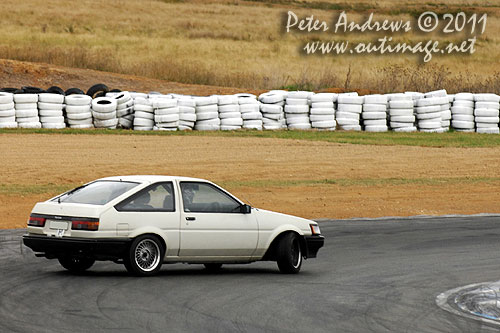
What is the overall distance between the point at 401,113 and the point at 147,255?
81.8 feet

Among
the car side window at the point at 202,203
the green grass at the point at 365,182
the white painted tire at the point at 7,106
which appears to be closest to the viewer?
the car side window at the point at 202,203

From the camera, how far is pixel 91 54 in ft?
180

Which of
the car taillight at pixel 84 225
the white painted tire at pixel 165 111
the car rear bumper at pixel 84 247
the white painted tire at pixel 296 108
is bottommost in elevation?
the car rear bumper at pixel 84 247

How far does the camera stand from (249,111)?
34500mm

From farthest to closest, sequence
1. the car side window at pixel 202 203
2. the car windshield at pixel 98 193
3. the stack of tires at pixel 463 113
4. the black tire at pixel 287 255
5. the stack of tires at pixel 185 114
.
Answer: the stack of tires at pixel 463 113 → the stack of tires at pixel 185 114 → the black tire at pixel 287 255 → the car side window at pixel 202 203 → the car windshield at pixel 98 193

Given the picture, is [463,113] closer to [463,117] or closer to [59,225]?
[463,117]

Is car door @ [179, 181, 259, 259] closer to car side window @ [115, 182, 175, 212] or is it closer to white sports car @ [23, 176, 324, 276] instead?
white sports car @ [23, 176, 324, 276]

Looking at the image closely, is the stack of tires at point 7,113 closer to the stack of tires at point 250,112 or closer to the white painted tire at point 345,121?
the stack of tires at point 250,112

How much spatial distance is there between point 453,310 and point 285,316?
180cm

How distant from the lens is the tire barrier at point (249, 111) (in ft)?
105

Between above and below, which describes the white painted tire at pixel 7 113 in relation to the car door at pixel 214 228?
above

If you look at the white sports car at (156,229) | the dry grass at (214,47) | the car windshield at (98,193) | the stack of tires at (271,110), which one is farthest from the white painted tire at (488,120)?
the car windshield at (98,193)

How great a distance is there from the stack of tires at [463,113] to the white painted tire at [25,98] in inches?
568

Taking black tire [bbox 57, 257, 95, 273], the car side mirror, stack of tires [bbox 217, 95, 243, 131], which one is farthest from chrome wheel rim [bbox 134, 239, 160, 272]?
stack of tires [bbox 217, 95, 243, 131]
